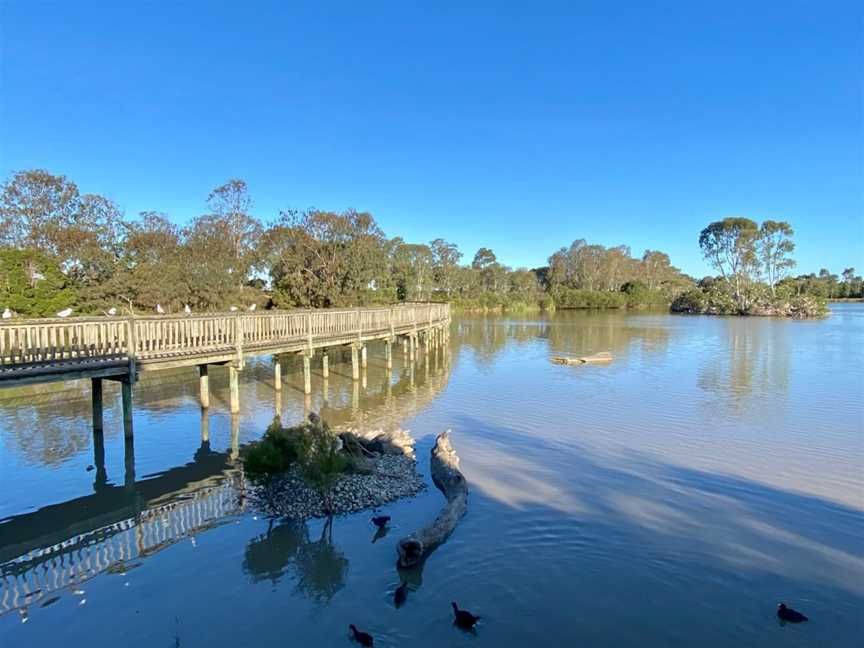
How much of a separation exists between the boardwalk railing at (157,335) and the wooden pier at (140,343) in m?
0.02

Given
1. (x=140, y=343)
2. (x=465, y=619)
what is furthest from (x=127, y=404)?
(x=465, y=619)

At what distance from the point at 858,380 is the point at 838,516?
1677cm

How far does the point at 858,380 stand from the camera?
21734mm

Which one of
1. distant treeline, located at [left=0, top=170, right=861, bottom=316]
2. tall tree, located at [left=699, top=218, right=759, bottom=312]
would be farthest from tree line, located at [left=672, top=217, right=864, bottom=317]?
distant treeline, located at [left=0, top=170, right=861, bottom=316]

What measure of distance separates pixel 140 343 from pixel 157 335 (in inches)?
16.9

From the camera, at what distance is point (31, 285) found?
2497 cm

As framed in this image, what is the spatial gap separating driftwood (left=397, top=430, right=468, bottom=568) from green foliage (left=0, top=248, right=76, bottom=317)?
863 inches

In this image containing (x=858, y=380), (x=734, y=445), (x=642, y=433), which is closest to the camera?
(x=734, y=445)

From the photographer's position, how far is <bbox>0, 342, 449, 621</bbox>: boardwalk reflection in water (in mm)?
7035

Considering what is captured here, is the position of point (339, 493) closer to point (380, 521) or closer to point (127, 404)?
point (380, 521)

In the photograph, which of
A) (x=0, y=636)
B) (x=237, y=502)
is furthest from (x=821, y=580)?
(x=0, y=636)

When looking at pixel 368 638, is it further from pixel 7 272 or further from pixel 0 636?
pixel 7 272

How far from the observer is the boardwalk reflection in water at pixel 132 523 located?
7.04m

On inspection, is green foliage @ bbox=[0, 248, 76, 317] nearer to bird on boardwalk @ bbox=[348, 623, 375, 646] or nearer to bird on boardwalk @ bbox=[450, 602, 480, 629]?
bird on boardwalk @ bbox=[348, 623, 375, 646]
